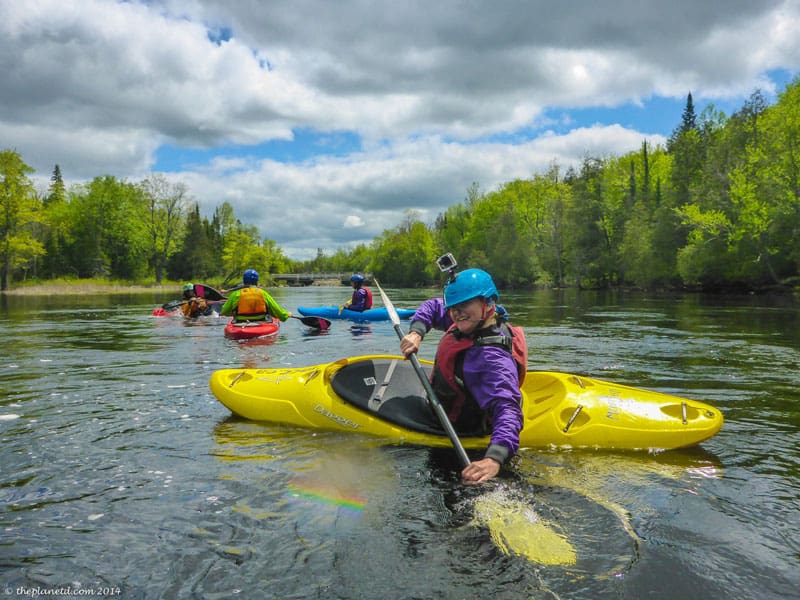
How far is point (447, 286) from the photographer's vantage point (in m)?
4.05

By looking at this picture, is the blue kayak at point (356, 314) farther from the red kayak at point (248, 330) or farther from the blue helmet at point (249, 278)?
the blue helmet at point (249, 278)

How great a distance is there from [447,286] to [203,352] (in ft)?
24.9

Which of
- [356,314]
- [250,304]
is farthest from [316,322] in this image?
[250,304]

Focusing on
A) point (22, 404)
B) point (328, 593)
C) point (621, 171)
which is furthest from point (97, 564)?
point (621, 171)

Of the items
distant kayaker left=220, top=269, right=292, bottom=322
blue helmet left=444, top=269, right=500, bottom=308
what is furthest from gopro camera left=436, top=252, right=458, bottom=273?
distant kayaker left=220, top=269, right=292, bottom=322

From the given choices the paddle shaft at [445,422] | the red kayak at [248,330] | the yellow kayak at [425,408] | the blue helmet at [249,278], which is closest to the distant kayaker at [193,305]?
the red kayak at [248,330]

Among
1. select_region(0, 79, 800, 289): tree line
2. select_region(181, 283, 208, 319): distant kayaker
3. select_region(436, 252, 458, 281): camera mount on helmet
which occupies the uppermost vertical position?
select_region(0, 79, 800, 289): tree line

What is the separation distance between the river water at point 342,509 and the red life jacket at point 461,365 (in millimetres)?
416

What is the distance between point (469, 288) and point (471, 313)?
0.19m

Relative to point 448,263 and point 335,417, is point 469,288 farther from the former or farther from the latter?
point 335,417

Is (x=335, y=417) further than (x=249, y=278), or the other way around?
(x=249, y=278)

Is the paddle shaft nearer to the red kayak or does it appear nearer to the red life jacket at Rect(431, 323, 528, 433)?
the red life jacket at Rect(431, 323, 528, 433)

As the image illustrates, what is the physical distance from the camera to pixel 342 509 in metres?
3.42

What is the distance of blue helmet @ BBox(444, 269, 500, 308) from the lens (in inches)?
152
